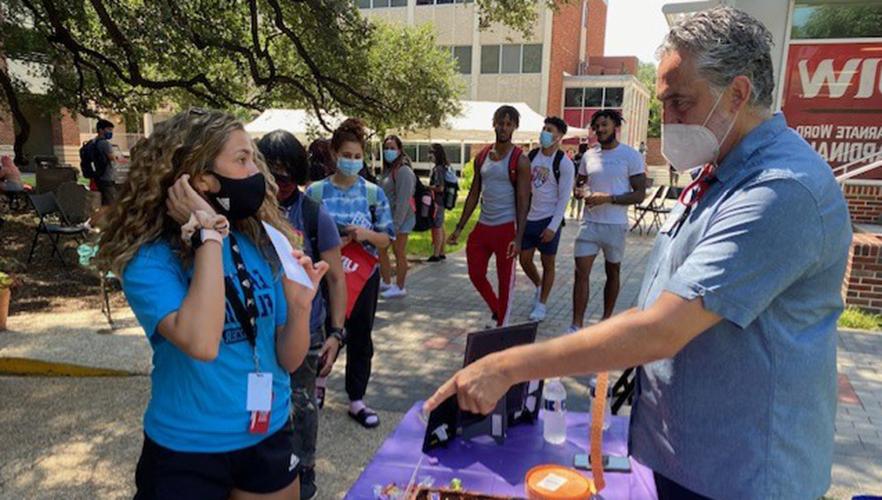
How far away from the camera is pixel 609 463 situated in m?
2.30

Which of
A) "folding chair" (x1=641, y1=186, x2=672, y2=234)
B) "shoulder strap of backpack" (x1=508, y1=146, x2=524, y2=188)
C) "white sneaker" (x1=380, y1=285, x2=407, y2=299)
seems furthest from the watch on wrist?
"folding chair" (x1=641, y1=186, x2=672, y2=234)

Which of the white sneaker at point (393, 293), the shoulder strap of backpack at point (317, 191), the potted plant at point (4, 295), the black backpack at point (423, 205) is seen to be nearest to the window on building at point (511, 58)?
the black backpack at point (423, 205)

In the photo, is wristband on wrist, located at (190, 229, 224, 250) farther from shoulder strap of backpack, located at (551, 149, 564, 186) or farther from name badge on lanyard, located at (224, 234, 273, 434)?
shoulder strap of backpack, located at (551, 149, 564, 186)

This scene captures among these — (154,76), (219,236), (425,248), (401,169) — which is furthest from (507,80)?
(219,236)

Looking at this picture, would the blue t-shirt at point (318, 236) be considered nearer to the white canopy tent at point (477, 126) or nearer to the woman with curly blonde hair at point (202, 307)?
the woman with curly blonde hair at point (202, 307)

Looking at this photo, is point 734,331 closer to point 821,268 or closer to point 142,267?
point 821,268

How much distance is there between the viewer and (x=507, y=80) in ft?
104

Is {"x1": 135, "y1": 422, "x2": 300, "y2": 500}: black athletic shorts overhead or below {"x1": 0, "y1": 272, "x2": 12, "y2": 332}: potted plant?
overhead

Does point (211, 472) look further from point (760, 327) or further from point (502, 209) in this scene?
point (502, 209)

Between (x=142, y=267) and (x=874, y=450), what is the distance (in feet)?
13.4

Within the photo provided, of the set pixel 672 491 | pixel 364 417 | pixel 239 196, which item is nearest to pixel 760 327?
pixel 672 491

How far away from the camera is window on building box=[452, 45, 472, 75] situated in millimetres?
32344

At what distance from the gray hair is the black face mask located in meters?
1.25

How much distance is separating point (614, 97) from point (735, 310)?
1425 inches
